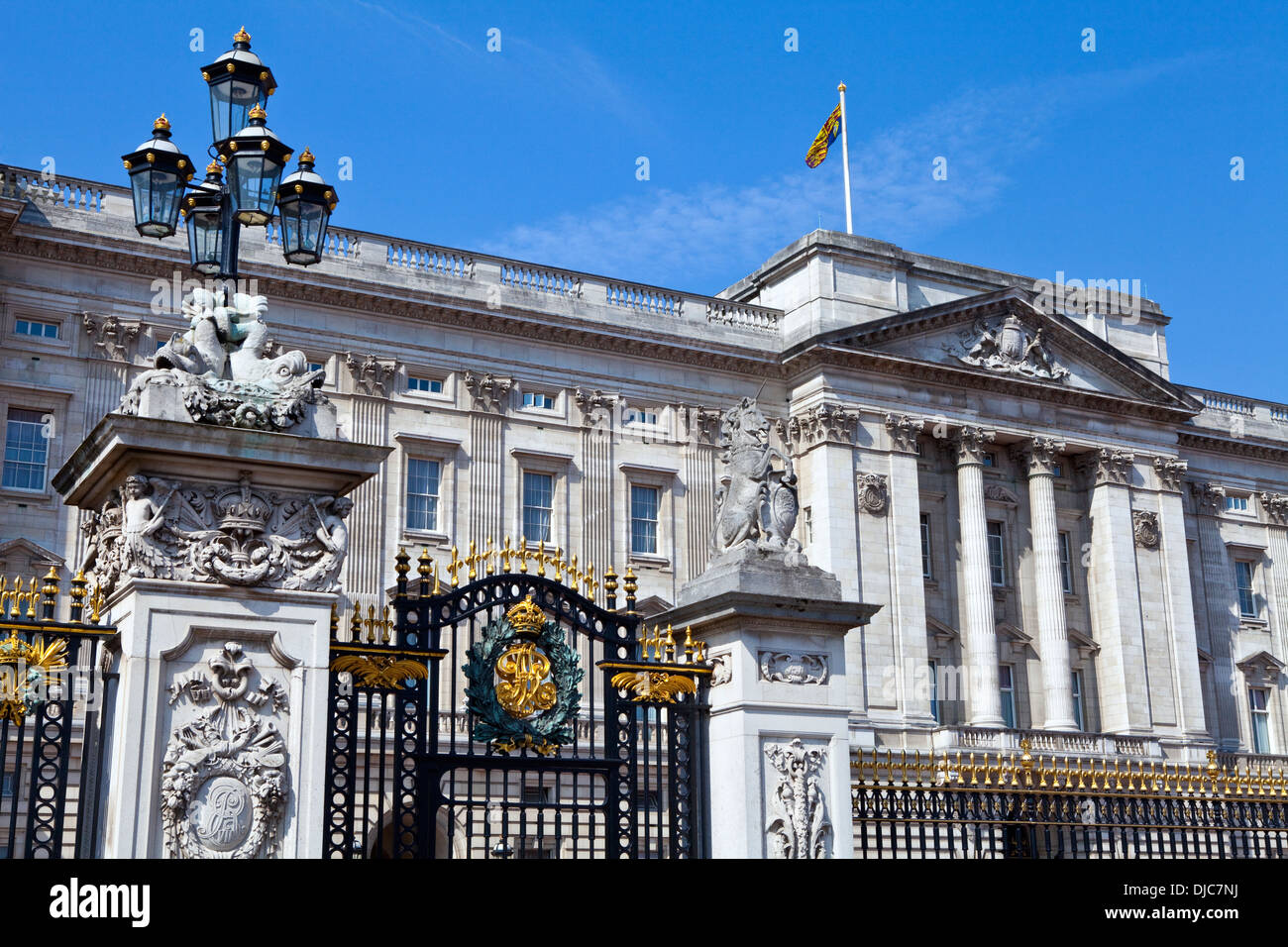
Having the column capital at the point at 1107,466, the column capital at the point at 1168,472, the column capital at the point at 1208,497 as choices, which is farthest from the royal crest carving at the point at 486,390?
the column capital at the point at 1208,497

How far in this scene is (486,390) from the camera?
3975cm

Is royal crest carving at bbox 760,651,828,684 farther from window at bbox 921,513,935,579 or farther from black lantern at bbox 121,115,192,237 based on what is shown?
window at bbox 921,513,935,579

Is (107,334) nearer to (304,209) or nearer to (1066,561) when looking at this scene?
(304,209)

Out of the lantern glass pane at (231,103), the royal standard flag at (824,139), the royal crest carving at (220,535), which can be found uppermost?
the royal standard flag at (824,139)

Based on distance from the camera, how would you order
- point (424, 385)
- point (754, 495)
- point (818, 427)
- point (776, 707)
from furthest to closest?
point (818, 427) → point (424, 385) → point (754, 495) → point (776, 707)

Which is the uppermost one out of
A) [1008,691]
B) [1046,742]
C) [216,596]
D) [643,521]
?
[643,521]

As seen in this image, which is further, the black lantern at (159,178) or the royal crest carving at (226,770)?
the black lantern at (159,178)

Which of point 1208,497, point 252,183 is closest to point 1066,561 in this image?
point 1208,497

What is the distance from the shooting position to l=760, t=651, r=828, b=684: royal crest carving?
13.1 meters

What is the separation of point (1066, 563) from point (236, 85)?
38131 mm

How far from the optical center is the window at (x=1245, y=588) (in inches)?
2020

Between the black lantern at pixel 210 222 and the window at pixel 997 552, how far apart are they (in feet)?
116

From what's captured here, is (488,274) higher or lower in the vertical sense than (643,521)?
higher

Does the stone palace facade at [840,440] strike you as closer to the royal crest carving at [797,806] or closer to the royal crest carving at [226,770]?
the royal crest carving at [797,806]
